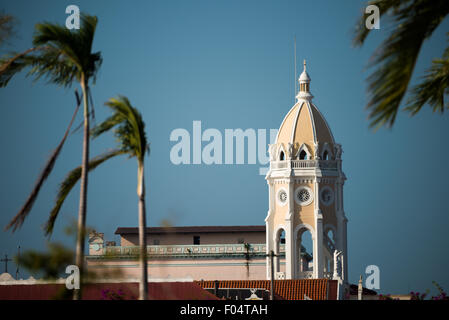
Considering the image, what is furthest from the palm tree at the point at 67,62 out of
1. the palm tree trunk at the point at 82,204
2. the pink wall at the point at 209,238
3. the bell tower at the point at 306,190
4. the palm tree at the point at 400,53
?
the pink wall at the point at 209,238

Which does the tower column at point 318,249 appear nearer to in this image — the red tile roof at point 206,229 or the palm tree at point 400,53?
the red tile roof at point 206,229

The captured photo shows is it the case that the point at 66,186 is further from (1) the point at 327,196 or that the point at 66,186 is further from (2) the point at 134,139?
(1) the point at 327,196

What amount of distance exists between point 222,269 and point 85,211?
67.6 meters

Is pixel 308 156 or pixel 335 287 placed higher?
pixel 308 156

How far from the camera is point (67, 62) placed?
643 inches

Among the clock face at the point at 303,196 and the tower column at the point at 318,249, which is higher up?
the clock face at the point at 303,196

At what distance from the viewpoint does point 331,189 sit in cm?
6694

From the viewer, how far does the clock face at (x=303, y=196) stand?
66188 millimetres

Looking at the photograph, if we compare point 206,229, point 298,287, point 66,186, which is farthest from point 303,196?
point 66,186

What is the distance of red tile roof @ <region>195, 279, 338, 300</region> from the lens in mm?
55875

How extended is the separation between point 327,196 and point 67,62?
52061 millimetres

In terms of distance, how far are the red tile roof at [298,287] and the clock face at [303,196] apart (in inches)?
365
